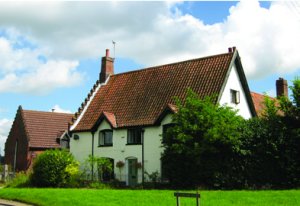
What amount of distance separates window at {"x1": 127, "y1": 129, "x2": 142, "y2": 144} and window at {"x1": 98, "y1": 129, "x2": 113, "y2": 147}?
6.46 ft

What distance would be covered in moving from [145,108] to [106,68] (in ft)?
28.4

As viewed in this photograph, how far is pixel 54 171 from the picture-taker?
96.4ft

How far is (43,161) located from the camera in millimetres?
29812

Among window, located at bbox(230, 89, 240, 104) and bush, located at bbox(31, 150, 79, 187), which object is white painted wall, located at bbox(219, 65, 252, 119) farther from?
bush, located at bbox(31, 150, 79, 187)

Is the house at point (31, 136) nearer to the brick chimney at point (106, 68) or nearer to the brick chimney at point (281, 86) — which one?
the brick chimney at point (106, 68)

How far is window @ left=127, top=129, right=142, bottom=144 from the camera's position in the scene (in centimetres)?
3278

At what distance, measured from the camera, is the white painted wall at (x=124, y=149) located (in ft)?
103

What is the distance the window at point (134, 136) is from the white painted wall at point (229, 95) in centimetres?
672

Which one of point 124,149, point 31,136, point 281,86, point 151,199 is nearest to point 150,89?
point 124,149

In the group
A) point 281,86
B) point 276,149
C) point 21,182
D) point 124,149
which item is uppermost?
point 281,86

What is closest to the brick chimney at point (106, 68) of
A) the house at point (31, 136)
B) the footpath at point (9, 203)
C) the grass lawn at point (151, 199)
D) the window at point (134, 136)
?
the window at point (134, 136)

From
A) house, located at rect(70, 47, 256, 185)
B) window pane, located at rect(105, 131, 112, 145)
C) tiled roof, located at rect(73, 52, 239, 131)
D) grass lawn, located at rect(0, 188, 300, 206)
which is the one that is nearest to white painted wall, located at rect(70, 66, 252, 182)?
house, located at rect(70, 47, 256, 185)

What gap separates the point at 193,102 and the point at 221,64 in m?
5.70

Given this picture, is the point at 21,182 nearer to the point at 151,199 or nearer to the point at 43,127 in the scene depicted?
the point at 151,199
